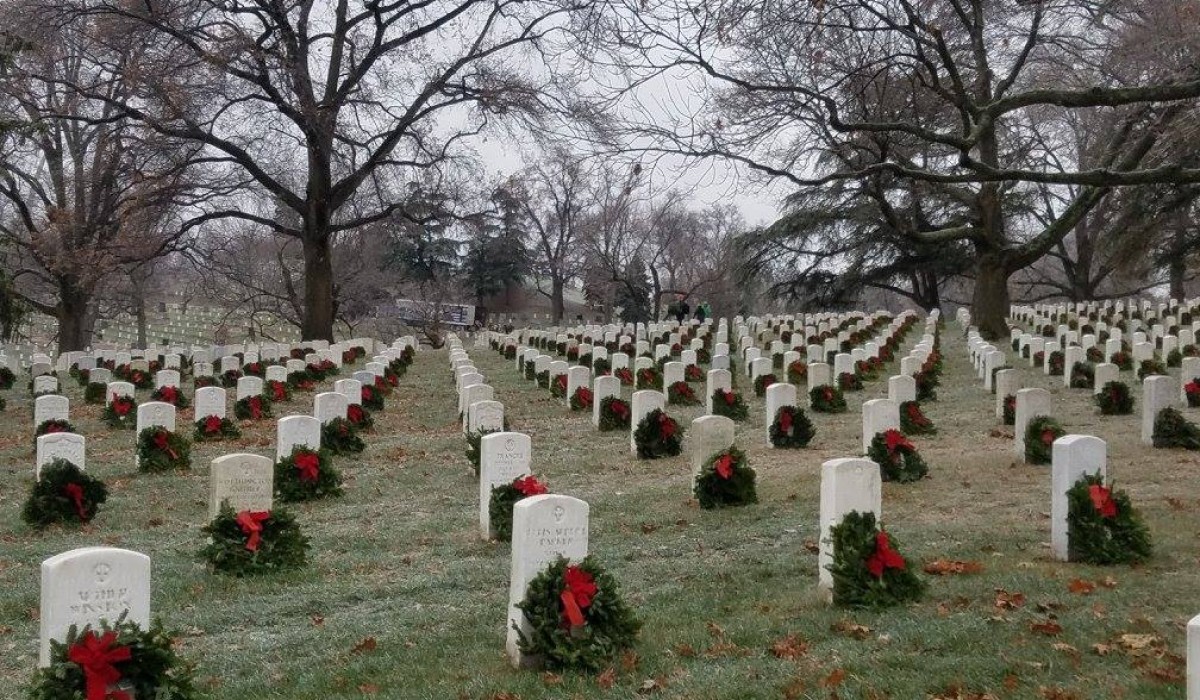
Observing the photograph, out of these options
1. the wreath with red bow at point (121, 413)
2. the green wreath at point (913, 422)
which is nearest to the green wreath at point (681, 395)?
the green wreath at point (913, 422)

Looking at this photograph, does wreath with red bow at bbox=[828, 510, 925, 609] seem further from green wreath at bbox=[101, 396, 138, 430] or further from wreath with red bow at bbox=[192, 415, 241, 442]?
green wreath at bbox=[101, 396, 138, 430]

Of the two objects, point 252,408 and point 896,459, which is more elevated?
point 896,459

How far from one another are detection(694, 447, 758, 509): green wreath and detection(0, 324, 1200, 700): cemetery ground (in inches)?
7.3

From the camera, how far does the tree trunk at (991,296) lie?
1176 inches

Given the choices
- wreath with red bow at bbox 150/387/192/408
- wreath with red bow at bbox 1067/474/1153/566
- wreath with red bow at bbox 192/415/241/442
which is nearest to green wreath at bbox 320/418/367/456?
wreath with red bow at bbox 192/415/241/442

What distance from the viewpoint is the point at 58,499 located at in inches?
408

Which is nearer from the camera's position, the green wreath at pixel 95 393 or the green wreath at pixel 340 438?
the green wreath at pixel 340 438

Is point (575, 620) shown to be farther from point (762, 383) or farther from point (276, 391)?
point (276, 391)

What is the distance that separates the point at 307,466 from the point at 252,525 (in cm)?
298

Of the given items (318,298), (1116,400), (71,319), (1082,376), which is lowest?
(1116,400)

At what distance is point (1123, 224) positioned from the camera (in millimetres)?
27500

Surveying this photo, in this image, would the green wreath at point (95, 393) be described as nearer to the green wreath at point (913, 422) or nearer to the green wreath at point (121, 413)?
the green wreath at point (121, 413)

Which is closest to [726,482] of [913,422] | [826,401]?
[913,422]

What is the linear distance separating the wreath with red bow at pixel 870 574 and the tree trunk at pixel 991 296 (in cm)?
2436
